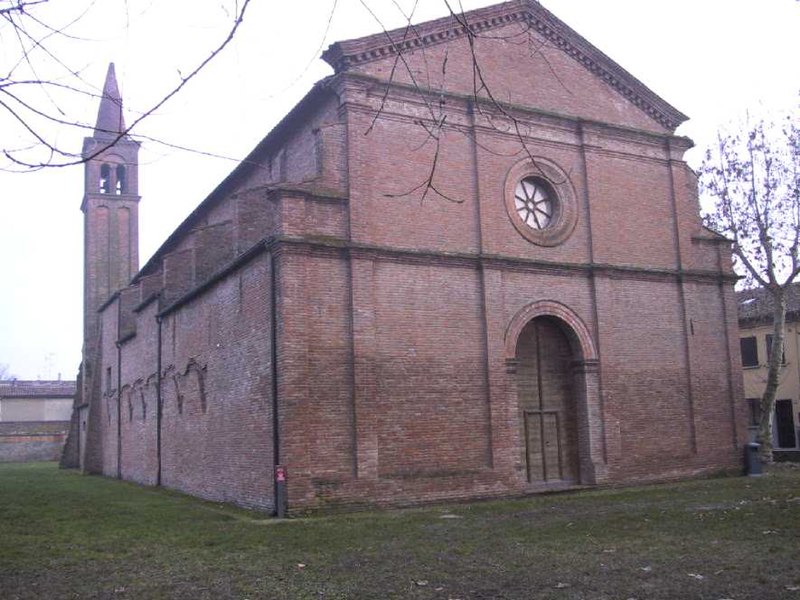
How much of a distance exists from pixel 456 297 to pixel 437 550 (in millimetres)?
7378

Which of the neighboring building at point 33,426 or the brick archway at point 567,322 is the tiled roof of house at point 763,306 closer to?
the brick archway at point 567,322

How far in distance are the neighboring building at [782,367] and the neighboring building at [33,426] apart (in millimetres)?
39048

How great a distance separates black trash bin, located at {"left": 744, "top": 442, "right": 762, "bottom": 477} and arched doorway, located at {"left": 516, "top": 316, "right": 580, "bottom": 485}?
5.02m

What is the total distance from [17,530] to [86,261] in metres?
29.7

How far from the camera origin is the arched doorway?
18281 mm

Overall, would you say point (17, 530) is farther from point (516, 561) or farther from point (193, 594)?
point (516, 561)

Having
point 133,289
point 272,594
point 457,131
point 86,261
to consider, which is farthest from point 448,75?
point 86,261

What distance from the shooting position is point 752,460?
20.2 meters

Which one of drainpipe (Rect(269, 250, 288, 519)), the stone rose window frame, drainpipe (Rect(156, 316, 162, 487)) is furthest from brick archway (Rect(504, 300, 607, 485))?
drainpipe (Rect(156, 316, 162, 487))

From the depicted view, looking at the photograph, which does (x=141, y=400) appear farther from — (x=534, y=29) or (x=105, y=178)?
(x=105, y=178)

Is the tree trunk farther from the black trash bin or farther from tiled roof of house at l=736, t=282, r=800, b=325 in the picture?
tiled roof of house at l=736, t=282, r=800, b=325

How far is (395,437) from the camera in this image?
15844mm

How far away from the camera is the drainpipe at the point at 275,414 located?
47.8 feet

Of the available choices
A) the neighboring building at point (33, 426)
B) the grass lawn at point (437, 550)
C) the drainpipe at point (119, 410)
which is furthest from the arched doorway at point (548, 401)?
the neighboring building at point (33, 426)
